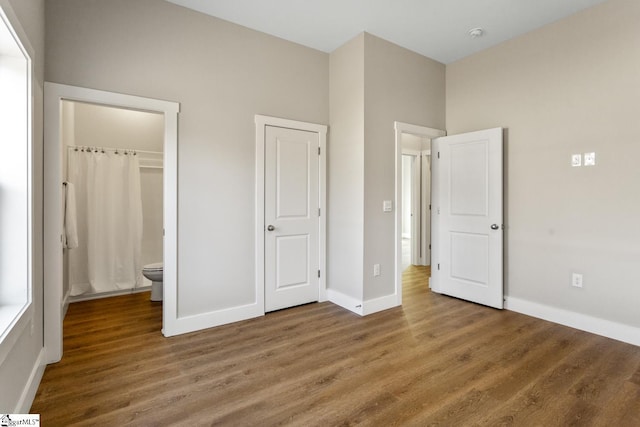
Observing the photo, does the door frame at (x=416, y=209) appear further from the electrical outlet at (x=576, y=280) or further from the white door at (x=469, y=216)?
the electrical outlet at (x=576, y=280)

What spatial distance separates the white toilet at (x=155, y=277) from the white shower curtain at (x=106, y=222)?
0.55 meters

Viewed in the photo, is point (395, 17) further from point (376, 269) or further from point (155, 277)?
point (155, 277)

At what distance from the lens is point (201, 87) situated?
301 cm

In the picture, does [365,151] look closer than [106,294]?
Yes

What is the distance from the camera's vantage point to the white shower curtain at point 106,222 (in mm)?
3834

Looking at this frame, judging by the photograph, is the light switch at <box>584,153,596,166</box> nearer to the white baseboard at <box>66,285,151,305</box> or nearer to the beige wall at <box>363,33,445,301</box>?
the beige wall at <box>363,33,445,301</box>

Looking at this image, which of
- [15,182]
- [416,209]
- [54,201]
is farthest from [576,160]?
[54,201]

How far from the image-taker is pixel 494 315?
338cm

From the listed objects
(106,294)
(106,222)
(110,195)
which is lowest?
(106,294)

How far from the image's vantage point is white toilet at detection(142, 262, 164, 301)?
3.67 m

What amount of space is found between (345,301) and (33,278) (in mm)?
2670

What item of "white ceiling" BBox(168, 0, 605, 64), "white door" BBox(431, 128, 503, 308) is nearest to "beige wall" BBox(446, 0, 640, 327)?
"white door" BBox(431, 128, 503, 308)

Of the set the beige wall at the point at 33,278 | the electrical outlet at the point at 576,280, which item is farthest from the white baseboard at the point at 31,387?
the electrical outlet at the point at 576,280

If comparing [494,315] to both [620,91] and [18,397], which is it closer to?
[620,91]
